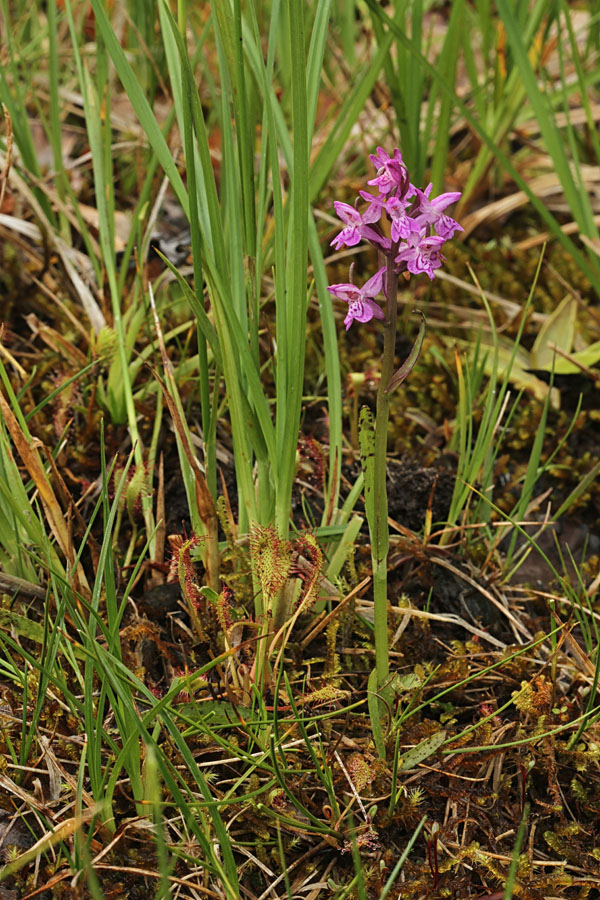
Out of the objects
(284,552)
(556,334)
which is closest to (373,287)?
(284,552)

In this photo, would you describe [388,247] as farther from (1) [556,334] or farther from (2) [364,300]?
(1) [556,334]

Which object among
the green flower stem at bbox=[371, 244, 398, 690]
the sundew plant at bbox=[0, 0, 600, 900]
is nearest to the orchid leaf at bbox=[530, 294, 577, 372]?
the sundew plant at bbox=[0, 0, 600, 900]

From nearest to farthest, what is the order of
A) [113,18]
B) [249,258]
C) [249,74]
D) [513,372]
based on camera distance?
[249,258] → [249,74] → [513,372] → [113,18]

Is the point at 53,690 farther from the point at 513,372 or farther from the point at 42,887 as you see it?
the point at 513,372

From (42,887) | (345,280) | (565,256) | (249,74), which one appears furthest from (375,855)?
(565,256)

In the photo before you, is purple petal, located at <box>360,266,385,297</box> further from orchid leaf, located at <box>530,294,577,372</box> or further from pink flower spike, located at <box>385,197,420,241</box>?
orchid leaf, located at <box>530,294,577,372</box>

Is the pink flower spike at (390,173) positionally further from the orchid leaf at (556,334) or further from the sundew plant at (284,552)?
the orchid leaf at (556,334)
